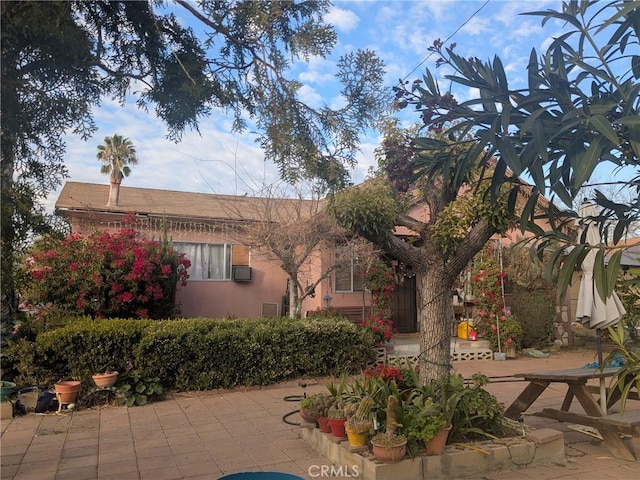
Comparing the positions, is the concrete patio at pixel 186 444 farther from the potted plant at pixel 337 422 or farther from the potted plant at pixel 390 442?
the potted plant at pixel 390 442

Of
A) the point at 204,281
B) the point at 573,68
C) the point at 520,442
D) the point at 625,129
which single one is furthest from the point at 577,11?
the point at 204,281

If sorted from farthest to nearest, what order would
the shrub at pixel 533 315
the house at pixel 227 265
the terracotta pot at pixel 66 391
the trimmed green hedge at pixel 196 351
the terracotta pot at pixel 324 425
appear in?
the shrub at pixel 533 315
the house at pixel 227 265
the trimmed green hedge at pixel 196 351
the terracotta pot at pixel 66 391
the terracotta pot at pixel 324 425

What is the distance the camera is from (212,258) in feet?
47.1

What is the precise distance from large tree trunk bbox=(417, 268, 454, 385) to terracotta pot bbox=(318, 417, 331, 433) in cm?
124

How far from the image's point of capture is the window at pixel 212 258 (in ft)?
46.4

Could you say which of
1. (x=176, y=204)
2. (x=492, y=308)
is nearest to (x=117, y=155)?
(x=176, y=204)

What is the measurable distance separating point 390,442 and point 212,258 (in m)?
10.3

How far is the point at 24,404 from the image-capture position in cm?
762

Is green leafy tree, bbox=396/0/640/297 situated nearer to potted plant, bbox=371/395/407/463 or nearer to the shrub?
potted plant, bbox=371/395/407/463

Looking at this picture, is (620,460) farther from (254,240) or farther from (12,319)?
(12,319)

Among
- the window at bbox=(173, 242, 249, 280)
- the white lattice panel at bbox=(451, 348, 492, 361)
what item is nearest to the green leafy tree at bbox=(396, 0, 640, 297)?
the white lattice panel at bbox=(451, 348, 492, 361)

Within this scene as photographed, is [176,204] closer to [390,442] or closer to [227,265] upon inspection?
[227,265]

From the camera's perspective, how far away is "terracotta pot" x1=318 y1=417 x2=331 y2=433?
19.0 ft

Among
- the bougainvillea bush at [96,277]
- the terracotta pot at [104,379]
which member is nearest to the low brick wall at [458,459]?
the terracotta pot at [104,379]
